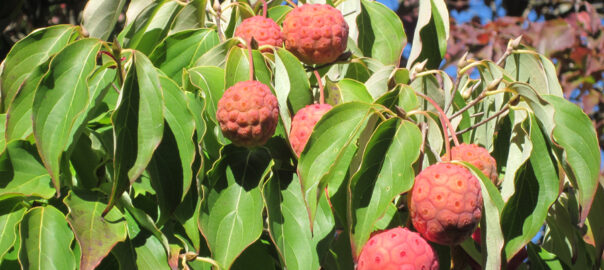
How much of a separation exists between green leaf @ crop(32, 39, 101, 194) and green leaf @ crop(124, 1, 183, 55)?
13.0 inches

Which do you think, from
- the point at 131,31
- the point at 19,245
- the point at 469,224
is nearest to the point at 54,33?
the point at 131,31

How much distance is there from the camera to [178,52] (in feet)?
5.57

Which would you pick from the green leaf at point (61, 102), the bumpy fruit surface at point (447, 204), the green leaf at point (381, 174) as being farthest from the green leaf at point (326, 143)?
the green leaf at point (61, 102)

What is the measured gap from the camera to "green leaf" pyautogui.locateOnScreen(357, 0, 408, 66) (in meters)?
1.97

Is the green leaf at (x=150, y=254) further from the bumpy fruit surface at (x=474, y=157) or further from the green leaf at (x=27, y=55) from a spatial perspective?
the bumpy fruit surface at (x=474, y=157)

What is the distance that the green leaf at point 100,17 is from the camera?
5.94 feet

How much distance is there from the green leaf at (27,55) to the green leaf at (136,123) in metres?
0.28

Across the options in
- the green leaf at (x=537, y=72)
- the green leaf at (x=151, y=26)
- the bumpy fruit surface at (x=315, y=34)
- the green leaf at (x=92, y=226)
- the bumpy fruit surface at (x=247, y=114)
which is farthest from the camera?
the green leaf at (x=537, y=72)

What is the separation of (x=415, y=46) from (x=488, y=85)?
0.68ft

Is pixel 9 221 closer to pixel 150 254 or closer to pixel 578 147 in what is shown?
pixel 150 254

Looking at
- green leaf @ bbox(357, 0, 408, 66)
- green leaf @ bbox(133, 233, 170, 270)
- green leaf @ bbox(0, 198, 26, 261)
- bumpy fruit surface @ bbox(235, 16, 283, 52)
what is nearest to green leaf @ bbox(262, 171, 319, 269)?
green leaf @ bbox(133, 233, 170, 270)

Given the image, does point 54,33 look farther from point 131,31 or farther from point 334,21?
point 334,21

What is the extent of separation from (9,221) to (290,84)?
57cm

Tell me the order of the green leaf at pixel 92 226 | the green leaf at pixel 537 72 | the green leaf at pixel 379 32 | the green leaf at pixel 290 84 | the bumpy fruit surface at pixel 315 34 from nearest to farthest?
1. the green leaf at pixel 92 226
2. the green leaf at pixel 290 84
3. the bumpy fruit surface at pixel 315 34
4. the green leaf at pixel 537 72
5. the green leaf at pixel 379 32
